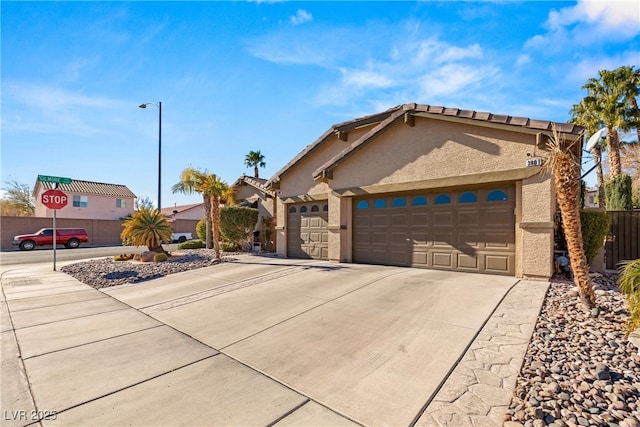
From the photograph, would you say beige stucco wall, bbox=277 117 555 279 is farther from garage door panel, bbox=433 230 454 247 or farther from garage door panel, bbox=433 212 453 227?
garage door panel, bbox=433 230 454 247

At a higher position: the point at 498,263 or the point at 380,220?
the point at 380,220

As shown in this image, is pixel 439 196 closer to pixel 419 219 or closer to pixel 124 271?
pixel 419 219

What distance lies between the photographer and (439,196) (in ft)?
31.0

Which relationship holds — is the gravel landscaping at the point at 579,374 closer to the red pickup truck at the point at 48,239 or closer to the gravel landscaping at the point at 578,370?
the gravel landscaping at the point at 578,370

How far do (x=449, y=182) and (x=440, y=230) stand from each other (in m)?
1.53

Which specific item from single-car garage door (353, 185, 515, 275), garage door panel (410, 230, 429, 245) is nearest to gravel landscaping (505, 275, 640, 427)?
single-car garage door (353, 185, 515, 275)

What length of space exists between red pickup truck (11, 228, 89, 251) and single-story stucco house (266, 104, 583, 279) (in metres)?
24.2

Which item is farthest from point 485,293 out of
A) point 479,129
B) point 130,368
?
point 130,368

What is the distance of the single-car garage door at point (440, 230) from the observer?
8.31 m

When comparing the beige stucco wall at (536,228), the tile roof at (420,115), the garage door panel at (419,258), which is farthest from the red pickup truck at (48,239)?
the beige stucco wall at (536,228)

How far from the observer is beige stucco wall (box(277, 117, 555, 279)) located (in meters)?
7.62

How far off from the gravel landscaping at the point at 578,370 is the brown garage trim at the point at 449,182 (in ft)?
10.1

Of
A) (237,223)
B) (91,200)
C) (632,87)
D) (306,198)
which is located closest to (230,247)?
(237,223)

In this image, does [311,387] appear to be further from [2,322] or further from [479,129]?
[479,129]
